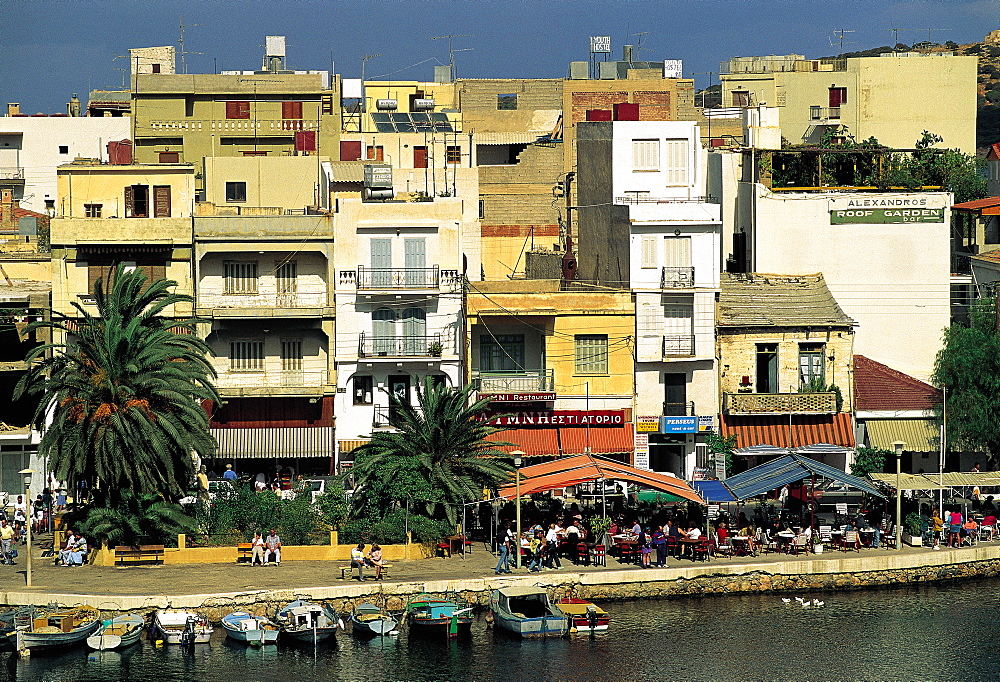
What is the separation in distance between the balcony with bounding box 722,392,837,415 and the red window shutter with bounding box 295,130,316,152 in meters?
38.7

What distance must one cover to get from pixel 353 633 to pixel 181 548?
735cm

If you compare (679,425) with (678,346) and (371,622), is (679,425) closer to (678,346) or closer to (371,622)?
(678,346)

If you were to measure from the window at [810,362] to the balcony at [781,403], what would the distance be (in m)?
1.14

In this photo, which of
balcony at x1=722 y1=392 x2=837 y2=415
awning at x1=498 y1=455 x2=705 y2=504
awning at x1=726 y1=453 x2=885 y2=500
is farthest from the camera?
balcony at x1=722 y1=392 x2=837 y2=415

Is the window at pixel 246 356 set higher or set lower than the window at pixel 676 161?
lower

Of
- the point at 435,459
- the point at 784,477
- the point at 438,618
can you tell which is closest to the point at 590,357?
the point at 784,477

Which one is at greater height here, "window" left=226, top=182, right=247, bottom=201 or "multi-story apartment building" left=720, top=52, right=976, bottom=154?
"multi-story apartment building" left=720, top=52, right=976, bottom=154

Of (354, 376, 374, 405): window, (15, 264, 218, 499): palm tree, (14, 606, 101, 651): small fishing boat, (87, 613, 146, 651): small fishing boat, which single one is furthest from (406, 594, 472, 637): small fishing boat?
(354, 376, 374, 405): window

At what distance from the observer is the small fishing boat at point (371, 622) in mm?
48250

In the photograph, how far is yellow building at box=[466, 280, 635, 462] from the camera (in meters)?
63.2

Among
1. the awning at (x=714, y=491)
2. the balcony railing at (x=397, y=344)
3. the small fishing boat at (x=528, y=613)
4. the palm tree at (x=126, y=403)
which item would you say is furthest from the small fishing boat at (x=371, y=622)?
the balcony railing at (x=397, y=344)

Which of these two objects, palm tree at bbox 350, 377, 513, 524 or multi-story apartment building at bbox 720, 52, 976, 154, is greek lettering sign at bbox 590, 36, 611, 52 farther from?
palm tree at bbox 350, 377, 513, 524

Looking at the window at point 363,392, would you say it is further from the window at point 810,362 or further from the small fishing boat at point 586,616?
the small fishing boat at point 586,616

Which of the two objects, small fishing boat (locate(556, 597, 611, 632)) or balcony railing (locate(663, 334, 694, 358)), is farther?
balcony railing (locate(663, 334, 694, 358))
